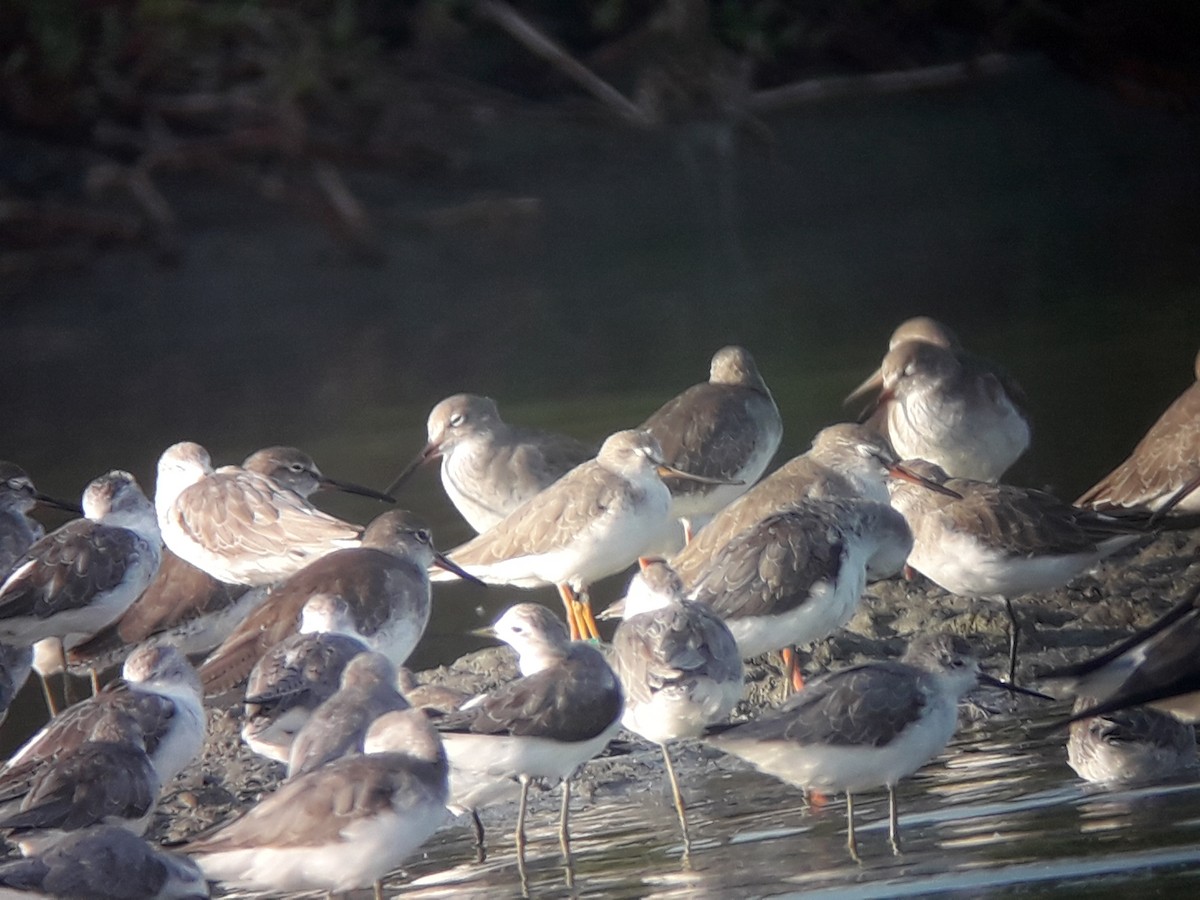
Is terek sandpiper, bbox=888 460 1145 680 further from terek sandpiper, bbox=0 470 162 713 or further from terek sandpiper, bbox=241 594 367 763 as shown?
terek sandpiper, bbox=0 470 162 713

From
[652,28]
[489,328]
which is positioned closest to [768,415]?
[489,328]

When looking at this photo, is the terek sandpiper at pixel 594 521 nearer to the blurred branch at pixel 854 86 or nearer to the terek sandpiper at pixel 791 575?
the terek sandpiper at pixel 791 575

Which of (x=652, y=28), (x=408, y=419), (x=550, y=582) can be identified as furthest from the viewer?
(x=652, y=28)

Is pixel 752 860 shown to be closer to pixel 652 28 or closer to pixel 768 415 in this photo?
pixel 768 415

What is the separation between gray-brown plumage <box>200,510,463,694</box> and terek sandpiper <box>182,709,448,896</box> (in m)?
1.87

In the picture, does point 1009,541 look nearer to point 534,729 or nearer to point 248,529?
point 534,729

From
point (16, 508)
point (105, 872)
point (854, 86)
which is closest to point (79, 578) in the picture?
point (16, 508)

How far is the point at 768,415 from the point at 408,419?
4.94 m

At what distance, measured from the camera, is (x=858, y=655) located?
27.4ft

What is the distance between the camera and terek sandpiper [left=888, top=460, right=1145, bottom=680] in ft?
26.3

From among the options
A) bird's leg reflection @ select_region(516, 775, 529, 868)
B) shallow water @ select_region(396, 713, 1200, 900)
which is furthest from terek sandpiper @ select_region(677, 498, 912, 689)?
bird's leg reflection @ select_region(516, 775, 529, 868)

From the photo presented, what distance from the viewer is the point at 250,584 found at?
9.34 metres

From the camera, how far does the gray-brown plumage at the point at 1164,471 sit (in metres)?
9.27

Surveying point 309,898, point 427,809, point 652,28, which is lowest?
point 309,898
